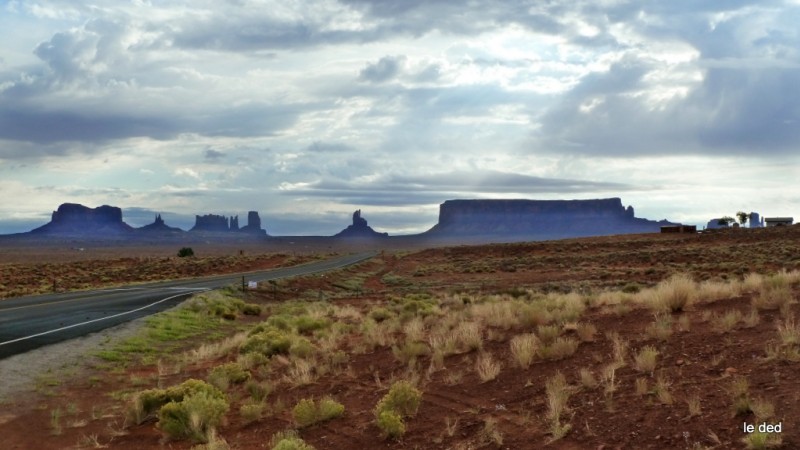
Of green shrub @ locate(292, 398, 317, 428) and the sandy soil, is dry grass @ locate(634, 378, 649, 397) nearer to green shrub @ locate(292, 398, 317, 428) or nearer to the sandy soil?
green shrub @ locate(292, 398, 317, 428)

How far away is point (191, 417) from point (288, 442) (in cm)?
261

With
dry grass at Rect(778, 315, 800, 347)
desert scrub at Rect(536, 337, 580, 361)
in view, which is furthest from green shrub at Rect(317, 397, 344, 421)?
dry grass at Rect(778, 315, 800, 347)

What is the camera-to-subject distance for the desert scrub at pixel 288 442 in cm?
890

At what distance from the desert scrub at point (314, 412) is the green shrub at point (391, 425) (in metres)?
1.24

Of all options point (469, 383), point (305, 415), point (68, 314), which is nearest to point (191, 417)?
point (305, 415)

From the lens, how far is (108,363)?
16688mm

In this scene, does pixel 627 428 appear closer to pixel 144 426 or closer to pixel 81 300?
pixel 144 426

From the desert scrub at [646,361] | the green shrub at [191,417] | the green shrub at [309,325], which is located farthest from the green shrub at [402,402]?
the green shrub at [309,325]

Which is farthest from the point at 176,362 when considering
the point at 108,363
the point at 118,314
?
the point at 118,314

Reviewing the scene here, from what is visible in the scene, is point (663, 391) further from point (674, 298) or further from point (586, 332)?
point (674, 298)

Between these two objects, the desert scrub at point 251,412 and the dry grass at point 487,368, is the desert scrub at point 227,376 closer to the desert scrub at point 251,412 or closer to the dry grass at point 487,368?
the desert scrub at point 251,412

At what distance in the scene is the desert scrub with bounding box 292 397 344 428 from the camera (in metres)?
10.7

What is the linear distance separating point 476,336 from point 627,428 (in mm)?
5985

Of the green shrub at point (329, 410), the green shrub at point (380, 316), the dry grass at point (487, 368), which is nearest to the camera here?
the green shrub at point (329, 410)
